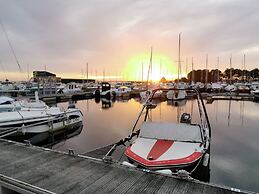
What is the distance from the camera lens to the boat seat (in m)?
7.91

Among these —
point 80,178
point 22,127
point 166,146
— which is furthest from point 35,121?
point 80,178

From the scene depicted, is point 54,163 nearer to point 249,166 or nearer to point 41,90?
point 249,166

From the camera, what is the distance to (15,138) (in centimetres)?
1242

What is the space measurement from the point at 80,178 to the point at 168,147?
11.0ft

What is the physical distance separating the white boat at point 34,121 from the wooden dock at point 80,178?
645 centimetres

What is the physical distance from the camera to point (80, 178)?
195 inches

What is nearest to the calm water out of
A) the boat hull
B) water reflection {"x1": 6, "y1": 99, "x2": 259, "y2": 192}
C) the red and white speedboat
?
water reflection {"x1": 6, "y1": 99, "x2": 259, "y2": 192}

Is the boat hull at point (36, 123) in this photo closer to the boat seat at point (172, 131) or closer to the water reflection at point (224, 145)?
the water reflection at point (224, 145)

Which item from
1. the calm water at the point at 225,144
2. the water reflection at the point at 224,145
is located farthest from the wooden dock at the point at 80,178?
the calm water at the point at 225,144

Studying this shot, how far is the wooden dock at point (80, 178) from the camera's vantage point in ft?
14.7

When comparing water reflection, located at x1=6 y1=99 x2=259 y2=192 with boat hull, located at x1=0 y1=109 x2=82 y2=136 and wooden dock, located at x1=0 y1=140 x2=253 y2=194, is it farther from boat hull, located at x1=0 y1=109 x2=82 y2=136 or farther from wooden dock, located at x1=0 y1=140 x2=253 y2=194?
wooden dock, located at x1=0 y1=140 x2=253 y2=194

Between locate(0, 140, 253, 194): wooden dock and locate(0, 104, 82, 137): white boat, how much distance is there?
6.45 m

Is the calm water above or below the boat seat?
below

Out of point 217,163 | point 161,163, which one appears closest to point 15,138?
point 161,163
